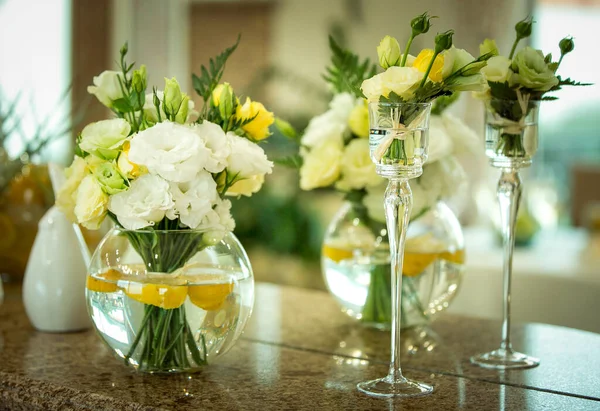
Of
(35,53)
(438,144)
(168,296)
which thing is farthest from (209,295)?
(35,53)

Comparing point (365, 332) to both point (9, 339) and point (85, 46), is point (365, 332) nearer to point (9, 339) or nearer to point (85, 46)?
point (9, 339)

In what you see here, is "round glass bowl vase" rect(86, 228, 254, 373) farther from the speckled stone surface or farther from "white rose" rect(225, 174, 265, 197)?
the speckled stone surface

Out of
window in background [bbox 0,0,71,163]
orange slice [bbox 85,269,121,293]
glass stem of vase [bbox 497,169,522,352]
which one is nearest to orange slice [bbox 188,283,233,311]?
orange slice [bbox 85,269,121,293]

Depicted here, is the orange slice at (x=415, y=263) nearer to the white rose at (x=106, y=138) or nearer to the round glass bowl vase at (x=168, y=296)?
the round glass bowl vase at (x=168, y=296)

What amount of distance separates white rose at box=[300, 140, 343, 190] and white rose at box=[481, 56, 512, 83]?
12.0 inches

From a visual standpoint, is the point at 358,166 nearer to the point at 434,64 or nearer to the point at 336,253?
the point at 336,253

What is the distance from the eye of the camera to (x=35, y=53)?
500cm

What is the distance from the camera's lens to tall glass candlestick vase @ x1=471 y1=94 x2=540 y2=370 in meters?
1.14

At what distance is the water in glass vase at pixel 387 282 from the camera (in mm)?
1315

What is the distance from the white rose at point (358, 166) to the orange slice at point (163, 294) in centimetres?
39

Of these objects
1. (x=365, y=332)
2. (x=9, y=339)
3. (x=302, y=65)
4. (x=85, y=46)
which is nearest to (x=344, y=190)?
(x=365, y=332)

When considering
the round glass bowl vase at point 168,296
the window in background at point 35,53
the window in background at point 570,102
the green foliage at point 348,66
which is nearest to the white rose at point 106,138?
the round glass bowl vase at point 168,296

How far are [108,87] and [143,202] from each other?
0.18 m

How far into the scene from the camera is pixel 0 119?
159 cm
